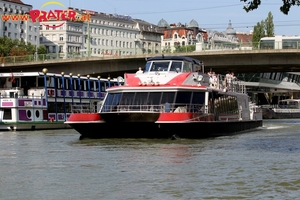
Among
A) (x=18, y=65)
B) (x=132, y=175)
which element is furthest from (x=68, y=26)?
(x=132, y=175)

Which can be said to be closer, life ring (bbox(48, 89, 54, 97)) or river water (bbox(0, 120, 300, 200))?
river water (bbox(0, 120, 300, 200))

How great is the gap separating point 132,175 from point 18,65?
178 ft

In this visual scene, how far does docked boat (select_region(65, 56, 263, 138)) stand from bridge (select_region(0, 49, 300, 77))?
2484 centimetres

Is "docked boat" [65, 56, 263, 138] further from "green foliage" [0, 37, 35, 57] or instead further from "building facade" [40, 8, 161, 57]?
"building facade" [40, 8, 161, 57]

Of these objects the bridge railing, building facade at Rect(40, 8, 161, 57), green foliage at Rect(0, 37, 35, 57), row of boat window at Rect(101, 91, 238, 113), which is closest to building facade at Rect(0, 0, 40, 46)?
building facade at Rect(40, 8, 161, 57)

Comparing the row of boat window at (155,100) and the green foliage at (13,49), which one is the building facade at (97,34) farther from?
the row of boat window at (155,100)

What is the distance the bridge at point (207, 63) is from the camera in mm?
61625

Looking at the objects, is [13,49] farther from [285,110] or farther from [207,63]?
[207,63]

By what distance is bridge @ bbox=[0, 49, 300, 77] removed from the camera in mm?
61625

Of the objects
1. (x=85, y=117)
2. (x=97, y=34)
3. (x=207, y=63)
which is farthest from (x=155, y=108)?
(x=97, y=34)

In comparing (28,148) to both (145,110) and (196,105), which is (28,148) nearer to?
(145,110)

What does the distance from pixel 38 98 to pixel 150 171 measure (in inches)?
1124

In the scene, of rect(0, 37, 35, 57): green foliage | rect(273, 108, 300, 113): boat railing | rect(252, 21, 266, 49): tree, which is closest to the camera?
rect(273, 108, 300, 113): boat railing

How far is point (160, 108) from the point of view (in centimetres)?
3306
